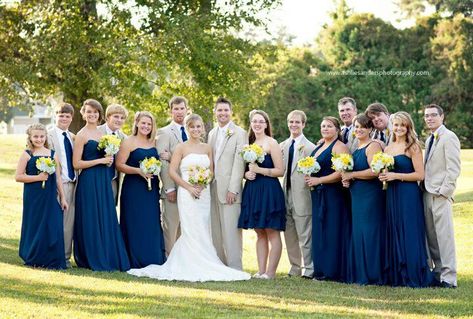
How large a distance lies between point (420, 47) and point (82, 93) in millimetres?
25957

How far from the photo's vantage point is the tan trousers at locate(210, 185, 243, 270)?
12.3 meters

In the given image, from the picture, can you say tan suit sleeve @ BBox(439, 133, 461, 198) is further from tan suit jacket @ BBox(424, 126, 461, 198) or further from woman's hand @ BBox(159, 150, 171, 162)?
woman's hand @ BBox(159, 150, 171, 162)

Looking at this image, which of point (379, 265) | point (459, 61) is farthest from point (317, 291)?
point (459, 61)

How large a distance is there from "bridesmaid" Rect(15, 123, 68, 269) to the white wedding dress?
109 cm

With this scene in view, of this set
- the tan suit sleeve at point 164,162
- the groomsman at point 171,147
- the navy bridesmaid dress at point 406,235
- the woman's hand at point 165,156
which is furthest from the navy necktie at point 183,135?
the navy bridesmaid dress at point 406,235

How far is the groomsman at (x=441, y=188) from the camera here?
11.2 m

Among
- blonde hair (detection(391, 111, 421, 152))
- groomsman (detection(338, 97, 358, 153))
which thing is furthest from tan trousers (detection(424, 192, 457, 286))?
groomsman (detection(338, 97, 358, 153))

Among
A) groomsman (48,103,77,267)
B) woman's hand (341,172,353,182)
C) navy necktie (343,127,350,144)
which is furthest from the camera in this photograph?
groomsman (48,103,77,267)

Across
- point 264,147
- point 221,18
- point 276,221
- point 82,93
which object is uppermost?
point 221,18

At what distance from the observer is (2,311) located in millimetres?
9070

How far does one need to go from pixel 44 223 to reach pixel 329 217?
149 inches

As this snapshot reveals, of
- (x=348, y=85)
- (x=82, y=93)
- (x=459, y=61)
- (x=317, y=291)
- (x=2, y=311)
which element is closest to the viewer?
(x=2, y=311)

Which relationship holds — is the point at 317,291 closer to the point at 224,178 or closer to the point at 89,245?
the point at 224,178

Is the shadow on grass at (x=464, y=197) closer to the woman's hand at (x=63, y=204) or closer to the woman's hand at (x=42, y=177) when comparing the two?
the woman's hand at (x=63, y=204)
